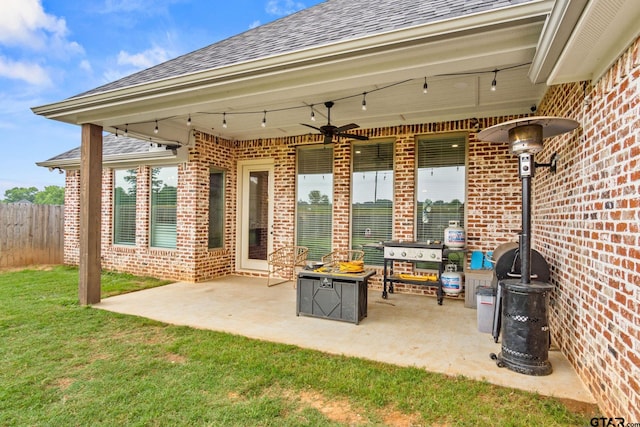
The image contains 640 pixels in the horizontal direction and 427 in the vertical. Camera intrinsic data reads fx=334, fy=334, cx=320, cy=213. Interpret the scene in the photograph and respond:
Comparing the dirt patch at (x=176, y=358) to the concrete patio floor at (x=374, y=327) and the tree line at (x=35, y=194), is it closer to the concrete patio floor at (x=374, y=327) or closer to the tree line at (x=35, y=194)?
the concrete patio floor at (x=374, y=327)

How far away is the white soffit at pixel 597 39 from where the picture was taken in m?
1.73

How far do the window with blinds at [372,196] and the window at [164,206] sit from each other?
363 centimetres

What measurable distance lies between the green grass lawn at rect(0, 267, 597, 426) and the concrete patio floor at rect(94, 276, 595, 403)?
0.21 meters

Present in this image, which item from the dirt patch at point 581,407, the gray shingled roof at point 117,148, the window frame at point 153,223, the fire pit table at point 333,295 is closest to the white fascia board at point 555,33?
the dirt patch at point 581,407

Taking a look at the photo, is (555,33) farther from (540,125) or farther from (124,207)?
(124,207)

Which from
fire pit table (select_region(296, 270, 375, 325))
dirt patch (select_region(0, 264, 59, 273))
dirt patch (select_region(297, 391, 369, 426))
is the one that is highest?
fire pit table (select_region(296, 270, 375, 325))

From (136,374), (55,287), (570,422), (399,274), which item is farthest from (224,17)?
(570,422)

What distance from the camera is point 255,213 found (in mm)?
7238

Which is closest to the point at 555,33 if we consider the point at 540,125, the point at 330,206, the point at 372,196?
the point at 540,125

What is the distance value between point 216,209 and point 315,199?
83.4 inches

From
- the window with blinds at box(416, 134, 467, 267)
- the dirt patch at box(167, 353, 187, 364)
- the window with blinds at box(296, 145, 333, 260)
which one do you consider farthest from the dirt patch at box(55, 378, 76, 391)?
the window with blinds at box(416, 134, 467, 267)

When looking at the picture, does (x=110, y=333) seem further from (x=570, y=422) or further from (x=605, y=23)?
(x=605, y=23)

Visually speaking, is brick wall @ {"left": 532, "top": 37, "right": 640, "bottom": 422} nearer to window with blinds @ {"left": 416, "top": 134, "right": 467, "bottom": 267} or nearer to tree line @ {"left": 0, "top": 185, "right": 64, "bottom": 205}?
window with blinds @ {"left": 416, "top": 134, "right": 467, "bottom": 267}

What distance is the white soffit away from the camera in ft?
5.66
